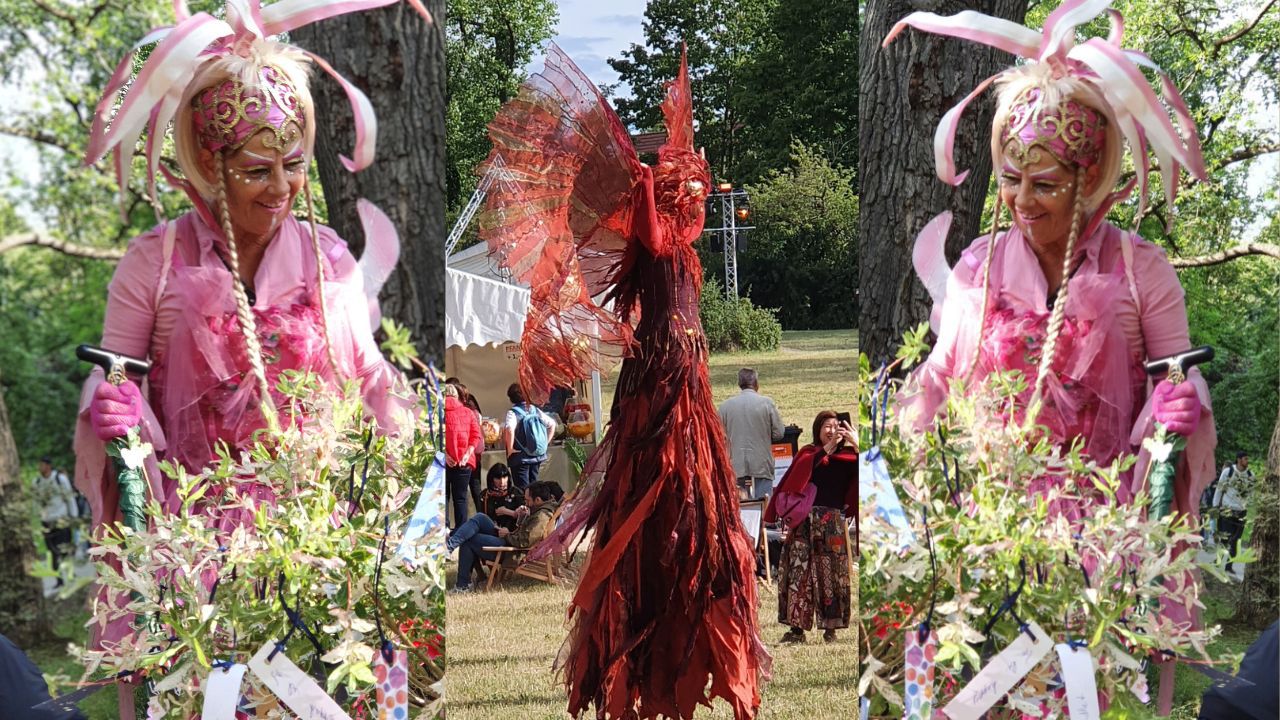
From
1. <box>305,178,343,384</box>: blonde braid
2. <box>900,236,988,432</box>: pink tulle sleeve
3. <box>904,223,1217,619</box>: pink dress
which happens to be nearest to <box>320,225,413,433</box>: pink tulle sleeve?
<box>305,178,343,384</box>: blonde braid

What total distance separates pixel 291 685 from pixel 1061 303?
1792 mm

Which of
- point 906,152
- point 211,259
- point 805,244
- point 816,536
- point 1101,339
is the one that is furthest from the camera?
point 816,536

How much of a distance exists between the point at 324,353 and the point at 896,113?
4.61 ft

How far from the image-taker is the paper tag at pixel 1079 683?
2.36m

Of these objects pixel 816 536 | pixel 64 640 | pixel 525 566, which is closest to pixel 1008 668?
pixel 525 566

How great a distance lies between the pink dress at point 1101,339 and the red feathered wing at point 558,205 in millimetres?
953

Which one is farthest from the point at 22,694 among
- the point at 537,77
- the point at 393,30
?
the point at 537,77

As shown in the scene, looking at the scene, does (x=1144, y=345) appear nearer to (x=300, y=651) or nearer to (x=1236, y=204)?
(x=1236, y=204)

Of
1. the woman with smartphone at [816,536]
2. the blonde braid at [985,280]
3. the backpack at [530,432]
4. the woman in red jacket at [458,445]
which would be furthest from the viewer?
the woman with smartphone at [816,536]

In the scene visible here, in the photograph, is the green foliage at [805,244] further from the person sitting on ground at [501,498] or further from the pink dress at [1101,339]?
the person sitting on ground at [501,498]

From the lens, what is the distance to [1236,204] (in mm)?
2619

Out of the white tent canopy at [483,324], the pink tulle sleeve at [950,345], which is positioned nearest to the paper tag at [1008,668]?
the pink tulle sleeve at [950,345]

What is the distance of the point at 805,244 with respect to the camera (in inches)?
121

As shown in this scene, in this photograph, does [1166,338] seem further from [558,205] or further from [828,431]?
[558,205]
